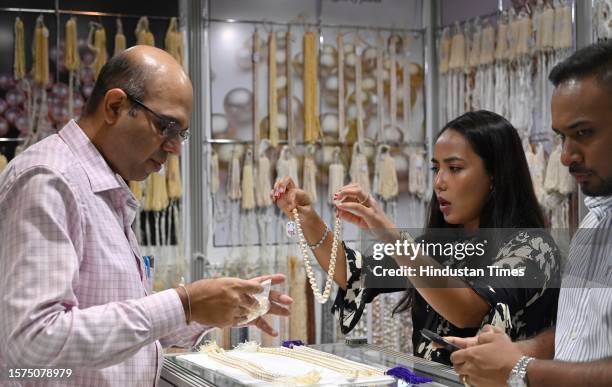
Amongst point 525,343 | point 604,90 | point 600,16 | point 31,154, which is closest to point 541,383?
point 525,343

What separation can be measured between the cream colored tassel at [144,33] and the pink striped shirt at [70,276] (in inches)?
121

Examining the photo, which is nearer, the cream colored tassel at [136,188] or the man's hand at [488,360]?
the man's hand at [488,360]

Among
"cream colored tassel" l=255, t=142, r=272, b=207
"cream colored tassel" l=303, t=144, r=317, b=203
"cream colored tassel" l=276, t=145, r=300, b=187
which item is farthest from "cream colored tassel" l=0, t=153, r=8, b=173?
"cream colored tassel" l=303, t=144, r=317, b=203

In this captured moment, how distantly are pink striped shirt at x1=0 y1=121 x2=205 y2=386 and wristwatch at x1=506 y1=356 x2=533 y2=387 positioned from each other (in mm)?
827

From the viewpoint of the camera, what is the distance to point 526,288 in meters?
2.86

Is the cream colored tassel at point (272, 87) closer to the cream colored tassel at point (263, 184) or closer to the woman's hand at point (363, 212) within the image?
the cream colored tassel at point (263, 184)

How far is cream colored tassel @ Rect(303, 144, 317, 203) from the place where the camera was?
552 cm

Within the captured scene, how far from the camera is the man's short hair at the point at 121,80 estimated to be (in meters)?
2.22

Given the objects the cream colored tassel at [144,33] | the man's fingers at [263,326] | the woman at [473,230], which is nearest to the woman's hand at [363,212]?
the woman at [473,230]

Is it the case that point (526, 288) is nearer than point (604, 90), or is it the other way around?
point (604, 90)

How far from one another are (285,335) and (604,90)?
352 cm

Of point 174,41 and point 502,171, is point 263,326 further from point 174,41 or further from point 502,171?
point 174,41

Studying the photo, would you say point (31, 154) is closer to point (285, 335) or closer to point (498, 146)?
point (498, 146)

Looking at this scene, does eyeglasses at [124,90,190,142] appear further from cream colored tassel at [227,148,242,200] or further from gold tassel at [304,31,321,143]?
gold tassel at [304,31,321,143]
